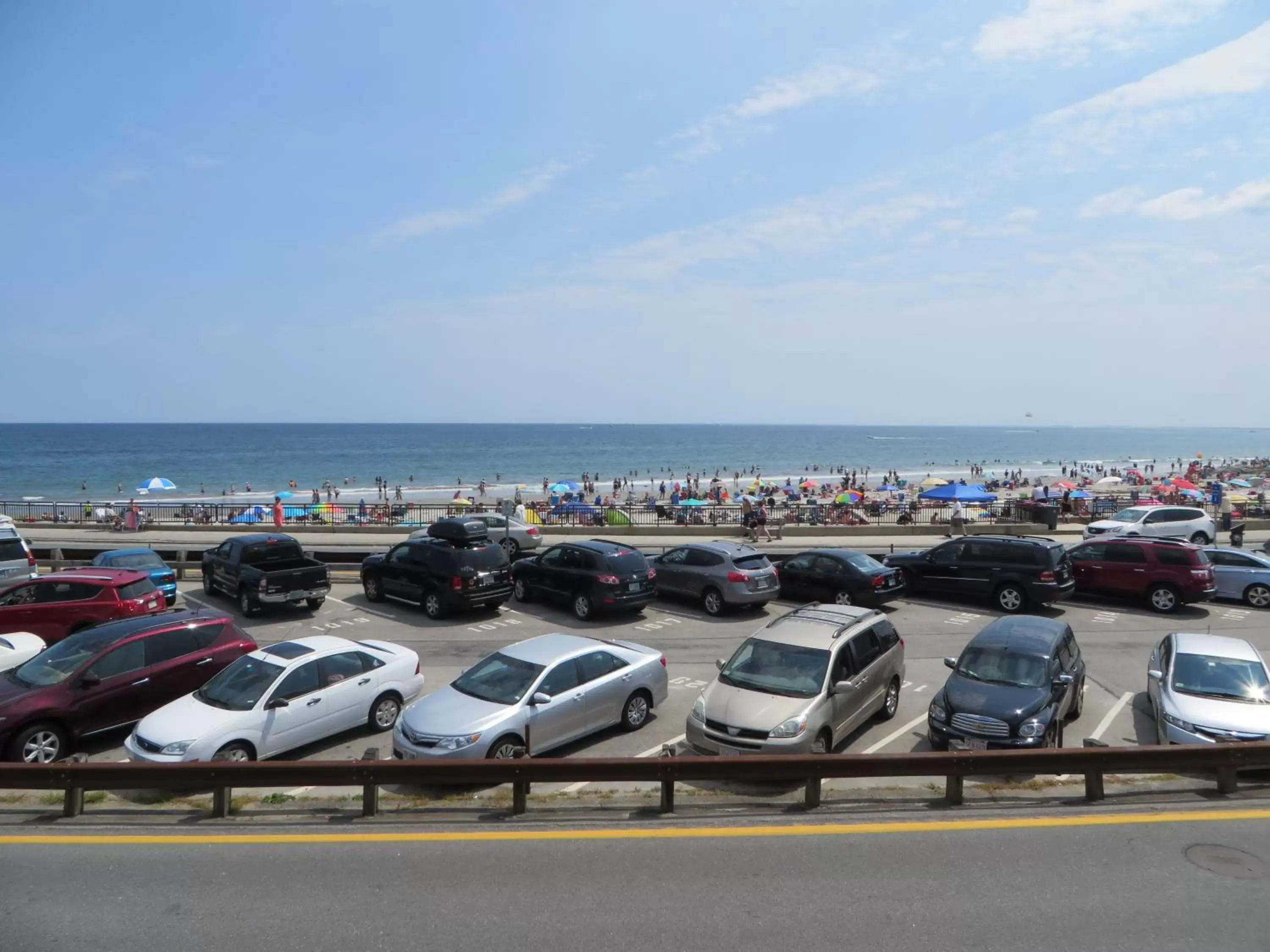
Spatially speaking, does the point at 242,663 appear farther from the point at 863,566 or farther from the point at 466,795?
the point at 863,566

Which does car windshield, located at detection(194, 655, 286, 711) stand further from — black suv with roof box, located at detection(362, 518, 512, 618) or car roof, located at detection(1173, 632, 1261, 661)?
car roof, located at detection(1173, 632, 1261, 661)

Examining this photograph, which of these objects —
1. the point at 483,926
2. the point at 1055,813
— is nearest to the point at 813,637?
the point at 1055,813

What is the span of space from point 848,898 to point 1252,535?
1402 inches

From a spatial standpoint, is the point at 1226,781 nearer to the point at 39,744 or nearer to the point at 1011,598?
the point at 1011,598

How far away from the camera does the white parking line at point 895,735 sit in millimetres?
10172

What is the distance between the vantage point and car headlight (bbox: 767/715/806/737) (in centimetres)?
880

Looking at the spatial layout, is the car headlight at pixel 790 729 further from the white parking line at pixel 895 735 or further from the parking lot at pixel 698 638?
the white parking line at pixel 895 735

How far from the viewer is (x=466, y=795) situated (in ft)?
26.7

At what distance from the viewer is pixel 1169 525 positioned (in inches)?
1061

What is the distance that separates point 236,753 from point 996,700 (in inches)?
354

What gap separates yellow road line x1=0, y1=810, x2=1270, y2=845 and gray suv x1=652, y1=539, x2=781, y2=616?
10.6 metres

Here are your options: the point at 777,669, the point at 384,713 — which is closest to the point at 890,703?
the point at 777,669

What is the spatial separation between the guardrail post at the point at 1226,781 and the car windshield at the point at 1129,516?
22.7 m

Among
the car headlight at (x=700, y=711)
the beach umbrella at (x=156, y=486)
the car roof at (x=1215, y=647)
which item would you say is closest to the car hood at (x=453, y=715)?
the car headlight at (x=700, y=711)
